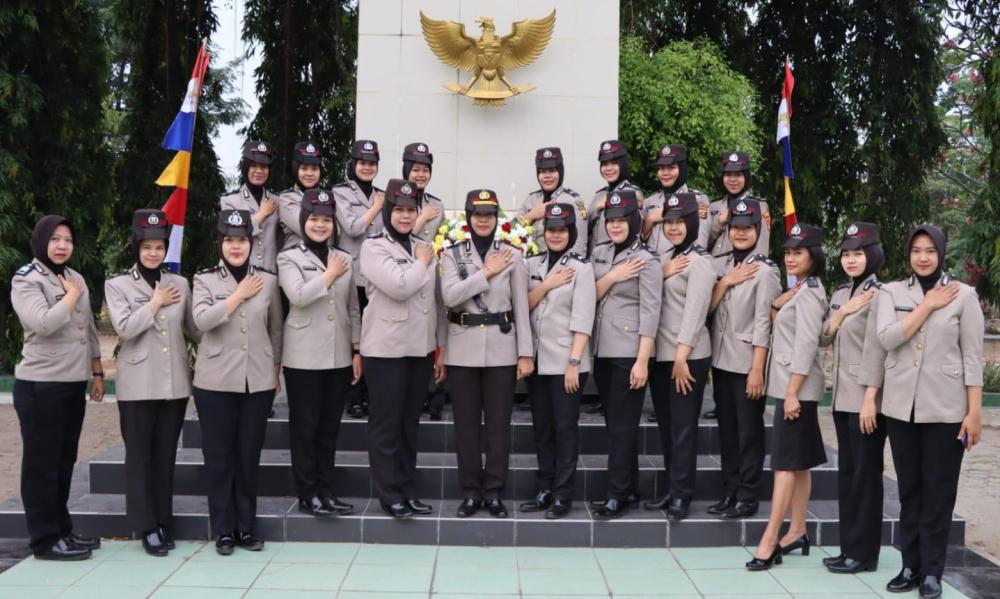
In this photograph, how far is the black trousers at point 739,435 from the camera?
490cm

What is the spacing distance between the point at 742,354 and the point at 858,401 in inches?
27.1

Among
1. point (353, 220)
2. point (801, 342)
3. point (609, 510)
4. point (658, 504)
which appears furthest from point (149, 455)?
point (801, 342)

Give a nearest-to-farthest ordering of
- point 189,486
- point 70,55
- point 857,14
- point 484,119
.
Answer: point 189,486 → point 484,119 → point 70,55 → point 857,14

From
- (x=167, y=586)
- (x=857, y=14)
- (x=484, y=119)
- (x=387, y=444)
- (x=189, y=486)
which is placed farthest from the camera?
(x=857, y=14)

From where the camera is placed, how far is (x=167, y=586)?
13.8 ft

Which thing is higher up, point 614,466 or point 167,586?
point 614,466

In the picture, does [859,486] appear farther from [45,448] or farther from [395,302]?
[45,448]

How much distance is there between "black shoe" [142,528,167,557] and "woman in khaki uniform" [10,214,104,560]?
0.89 ft

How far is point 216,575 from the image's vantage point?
4344mm

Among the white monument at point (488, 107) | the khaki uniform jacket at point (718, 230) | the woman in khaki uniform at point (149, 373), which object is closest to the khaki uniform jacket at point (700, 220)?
the khaki uniform jacket at point (718, 230)

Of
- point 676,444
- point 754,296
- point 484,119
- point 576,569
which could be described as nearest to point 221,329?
point 576,569

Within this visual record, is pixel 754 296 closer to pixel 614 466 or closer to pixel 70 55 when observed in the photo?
pixel 614 466

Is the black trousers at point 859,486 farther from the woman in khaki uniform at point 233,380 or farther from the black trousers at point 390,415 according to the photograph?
the woman in khaki uniform at point 233,380

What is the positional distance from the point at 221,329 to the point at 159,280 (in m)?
0.41
